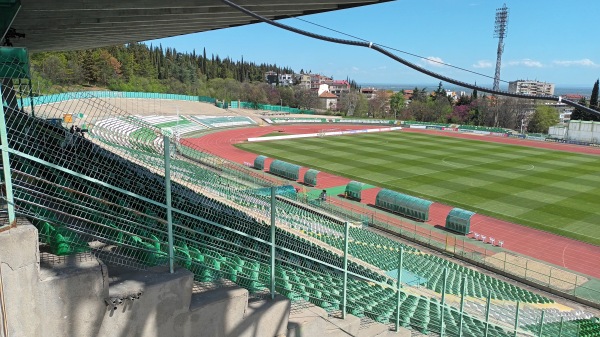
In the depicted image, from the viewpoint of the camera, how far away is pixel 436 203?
28.6m

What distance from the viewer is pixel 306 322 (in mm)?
5059

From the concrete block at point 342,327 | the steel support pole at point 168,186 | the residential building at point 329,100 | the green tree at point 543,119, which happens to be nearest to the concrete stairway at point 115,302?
the steel support pole at point 168,186

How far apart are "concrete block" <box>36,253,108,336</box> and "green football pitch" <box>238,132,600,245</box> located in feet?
82.2

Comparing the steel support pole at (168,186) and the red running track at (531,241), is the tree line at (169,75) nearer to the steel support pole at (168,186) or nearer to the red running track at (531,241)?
the red running track at (531,241)

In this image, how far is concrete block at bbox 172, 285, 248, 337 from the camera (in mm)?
4043

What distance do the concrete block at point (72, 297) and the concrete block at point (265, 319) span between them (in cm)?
142

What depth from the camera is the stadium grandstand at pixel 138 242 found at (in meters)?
3.32

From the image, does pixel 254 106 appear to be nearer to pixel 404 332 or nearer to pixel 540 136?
pixel 540 136

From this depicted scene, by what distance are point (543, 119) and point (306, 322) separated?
300ft

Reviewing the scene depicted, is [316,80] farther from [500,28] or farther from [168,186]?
[168,186]

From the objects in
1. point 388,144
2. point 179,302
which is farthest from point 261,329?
point 388,144

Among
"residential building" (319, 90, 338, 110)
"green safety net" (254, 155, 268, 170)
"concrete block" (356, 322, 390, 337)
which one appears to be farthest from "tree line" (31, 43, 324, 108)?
"concrete block" (356, 322, 390, 337)

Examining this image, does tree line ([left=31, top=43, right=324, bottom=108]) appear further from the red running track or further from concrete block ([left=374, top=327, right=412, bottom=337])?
concrete block ([left=374, top=327, right=412, bottom=337])

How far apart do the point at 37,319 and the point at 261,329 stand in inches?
87.0
